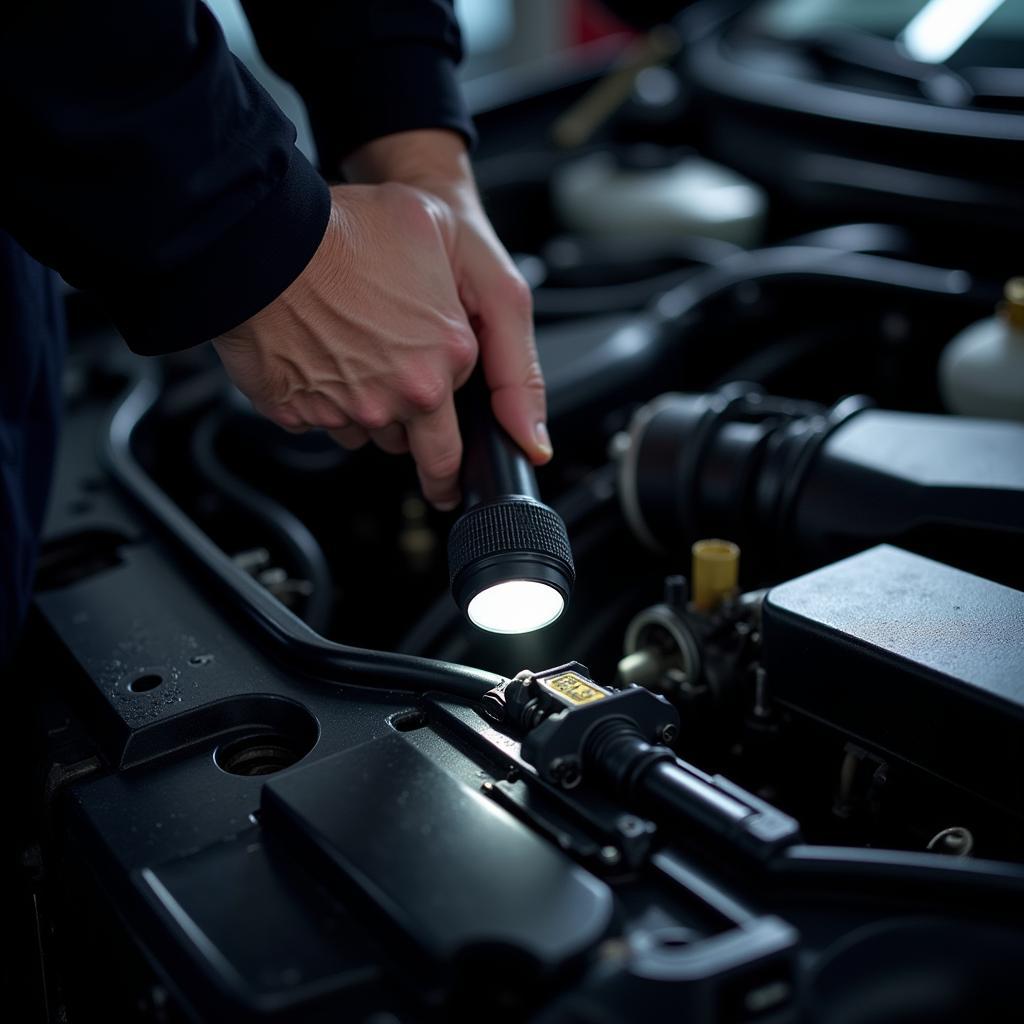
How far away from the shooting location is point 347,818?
57cm

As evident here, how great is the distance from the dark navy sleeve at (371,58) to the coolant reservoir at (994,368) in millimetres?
526

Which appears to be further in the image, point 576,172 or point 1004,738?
point 576,172

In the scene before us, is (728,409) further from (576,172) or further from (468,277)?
(576,172)

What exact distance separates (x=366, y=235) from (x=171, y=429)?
606 millimetres

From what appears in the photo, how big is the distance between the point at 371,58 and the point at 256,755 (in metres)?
0.61

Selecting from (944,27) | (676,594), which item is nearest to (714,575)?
(676,594)

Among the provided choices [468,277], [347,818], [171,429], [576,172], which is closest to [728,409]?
[468,277]

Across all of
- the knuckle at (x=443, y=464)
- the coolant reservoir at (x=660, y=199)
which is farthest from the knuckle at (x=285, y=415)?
the coolant reservoir at (x=660, y=199)

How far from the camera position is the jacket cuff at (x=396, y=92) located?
996 millimetres

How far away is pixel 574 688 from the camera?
2.11ft

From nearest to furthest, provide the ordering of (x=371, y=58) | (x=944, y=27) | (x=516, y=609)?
(x=516, y=609) → (x=371, y=58) → (x=944, y=27)

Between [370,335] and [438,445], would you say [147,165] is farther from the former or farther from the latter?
[438,445]

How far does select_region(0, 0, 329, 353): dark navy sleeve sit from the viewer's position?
63cm

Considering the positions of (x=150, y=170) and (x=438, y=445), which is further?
(x=438, y=445)
